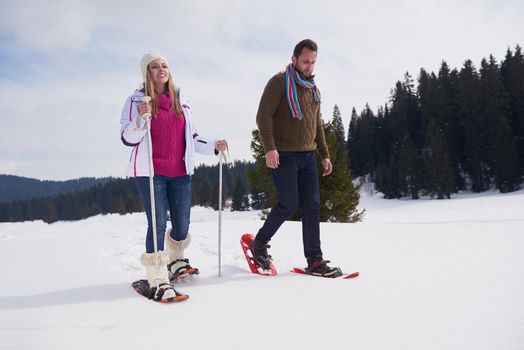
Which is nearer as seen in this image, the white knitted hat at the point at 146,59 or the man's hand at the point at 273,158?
the white knitted hat at the point at 146,59

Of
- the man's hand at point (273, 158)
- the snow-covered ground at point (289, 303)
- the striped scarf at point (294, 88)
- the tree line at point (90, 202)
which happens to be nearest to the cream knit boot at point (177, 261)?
the snow-covered ground at point (289, 303)

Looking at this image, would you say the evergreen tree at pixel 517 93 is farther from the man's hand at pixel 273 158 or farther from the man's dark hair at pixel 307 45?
the man's hand at pixel 273 158

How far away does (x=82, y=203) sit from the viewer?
4437 inches

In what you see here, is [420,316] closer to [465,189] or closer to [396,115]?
[465,189]

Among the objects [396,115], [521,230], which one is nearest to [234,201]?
[396,115]

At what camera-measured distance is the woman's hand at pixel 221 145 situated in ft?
11.2

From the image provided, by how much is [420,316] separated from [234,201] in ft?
214

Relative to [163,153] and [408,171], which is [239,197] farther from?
[163,153]

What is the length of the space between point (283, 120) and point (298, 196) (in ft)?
2.60

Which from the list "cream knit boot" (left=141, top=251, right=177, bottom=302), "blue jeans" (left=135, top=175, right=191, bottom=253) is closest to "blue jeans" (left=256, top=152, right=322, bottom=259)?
"blue jeans" (left=135, top=175, right=191, bottom=253)

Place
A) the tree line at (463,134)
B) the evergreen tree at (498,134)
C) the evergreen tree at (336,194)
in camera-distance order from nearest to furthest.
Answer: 1. the evergreen tree at (336,194)
2. the evergreen tree at (498,134)
3. the tree line at (463,134)

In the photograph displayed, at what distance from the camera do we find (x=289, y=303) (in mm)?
2516

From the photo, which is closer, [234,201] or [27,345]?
[27,345]

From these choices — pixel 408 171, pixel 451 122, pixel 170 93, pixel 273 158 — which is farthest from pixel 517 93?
pixel 170 93
